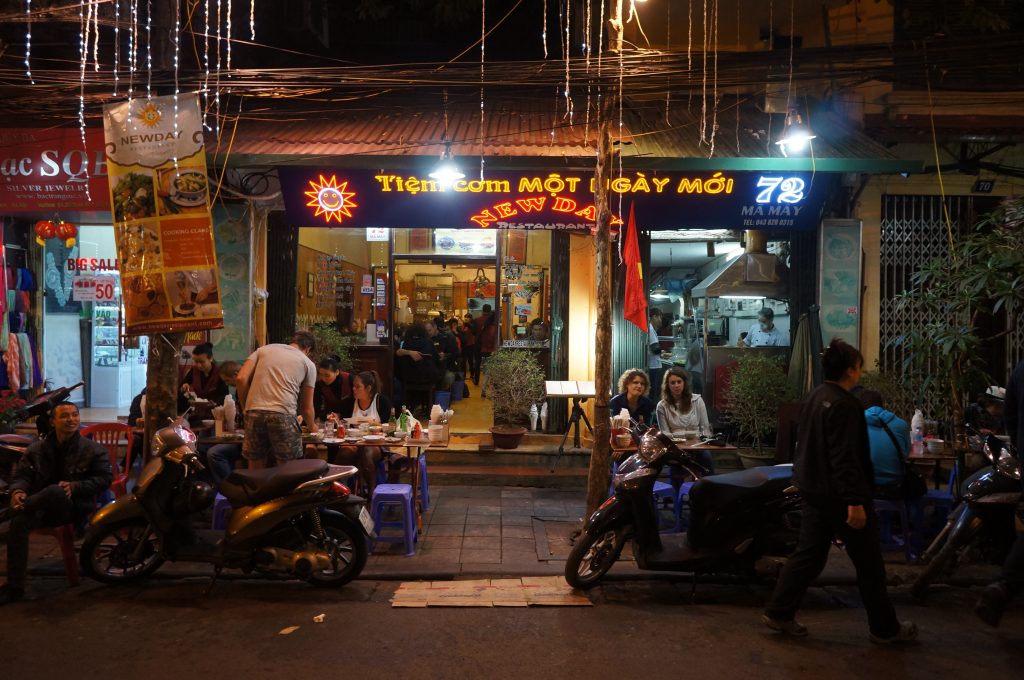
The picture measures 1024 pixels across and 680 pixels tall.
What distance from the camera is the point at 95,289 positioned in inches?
476

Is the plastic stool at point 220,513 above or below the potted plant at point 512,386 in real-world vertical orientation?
below

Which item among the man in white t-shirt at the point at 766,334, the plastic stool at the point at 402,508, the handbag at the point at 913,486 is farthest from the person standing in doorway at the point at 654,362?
the plastic stool at the point at 402,508

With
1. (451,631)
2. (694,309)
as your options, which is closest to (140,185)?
(451,631)

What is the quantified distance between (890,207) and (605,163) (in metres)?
5.52

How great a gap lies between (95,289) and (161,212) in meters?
6.30

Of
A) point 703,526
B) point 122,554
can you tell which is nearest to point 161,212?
point 122,554

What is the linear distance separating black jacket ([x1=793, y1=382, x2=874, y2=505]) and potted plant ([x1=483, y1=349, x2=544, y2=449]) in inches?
A: 237

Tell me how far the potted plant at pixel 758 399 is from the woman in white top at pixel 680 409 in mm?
1735

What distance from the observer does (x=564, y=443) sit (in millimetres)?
10273

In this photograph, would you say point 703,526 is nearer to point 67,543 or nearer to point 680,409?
point 680,409

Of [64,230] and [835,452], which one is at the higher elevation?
[64,230]

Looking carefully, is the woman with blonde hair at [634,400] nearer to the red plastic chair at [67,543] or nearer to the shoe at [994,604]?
the shoe at [994,604]

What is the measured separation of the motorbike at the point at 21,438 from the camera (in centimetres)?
689

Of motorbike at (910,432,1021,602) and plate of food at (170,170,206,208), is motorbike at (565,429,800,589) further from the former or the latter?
plate of food at (170,170,206,208)
